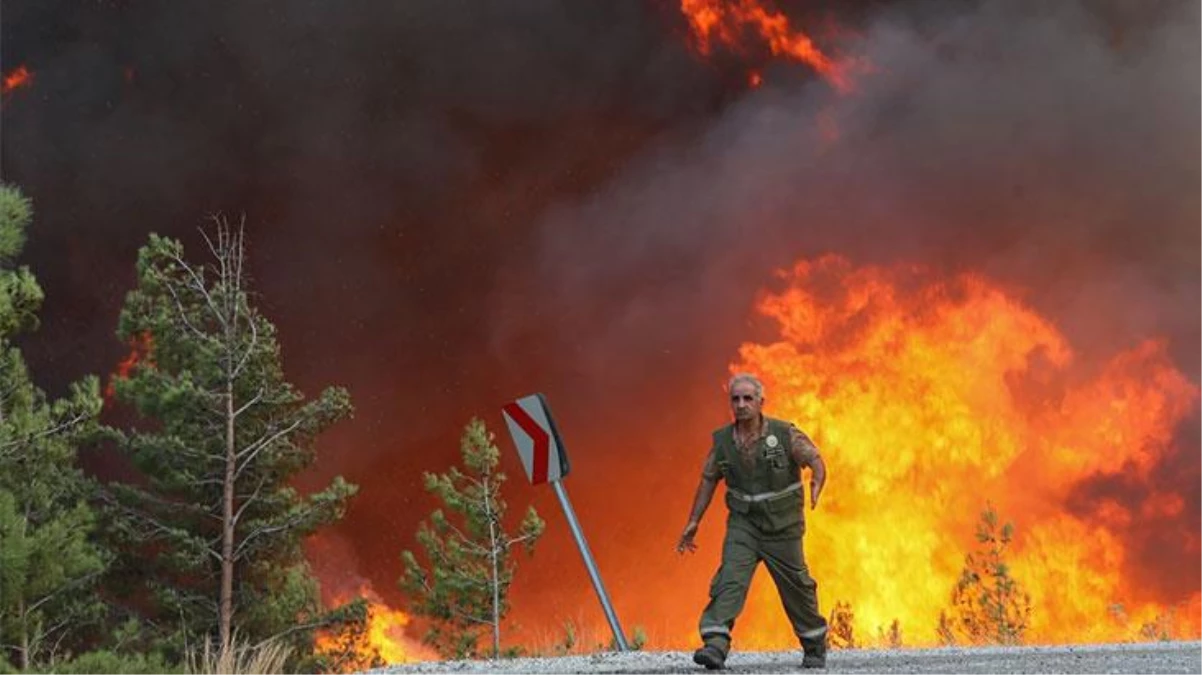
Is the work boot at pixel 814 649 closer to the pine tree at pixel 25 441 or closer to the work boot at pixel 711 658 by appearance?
the work boot at pixel 711 658

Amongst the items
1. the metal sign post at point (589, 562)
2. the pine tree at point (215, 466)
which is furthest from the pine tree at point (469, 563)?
the metal sign post at point (589, 562)

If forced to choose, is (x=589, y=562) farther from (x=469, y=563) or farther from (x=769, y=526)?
(x=469, y=563)

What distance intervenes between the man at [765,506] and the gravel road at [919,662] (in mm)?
449

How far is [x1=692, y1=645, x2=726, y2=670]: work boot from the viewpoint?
9.31 meters

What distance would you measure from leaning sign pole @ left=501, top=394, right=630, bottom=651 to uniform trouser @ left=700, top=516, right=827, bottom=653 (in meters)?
2.18

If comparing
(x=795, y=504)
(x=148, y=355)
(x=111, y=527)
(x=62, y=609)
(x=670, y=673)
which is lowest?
(x=670, y=673)

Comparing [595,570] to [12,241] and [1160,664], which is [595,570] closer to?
[1160,664]

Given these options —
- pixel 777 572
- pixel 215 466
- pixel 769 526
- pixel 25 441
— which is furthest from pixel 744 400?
pixel 215 466

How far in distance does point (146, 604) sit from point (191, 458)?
4366mm

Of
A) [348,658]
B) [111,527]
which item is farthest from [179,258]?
[348,658]

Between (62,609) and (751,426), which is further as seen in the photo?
(62,609)

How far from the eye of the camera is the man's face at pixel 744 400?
980 cm

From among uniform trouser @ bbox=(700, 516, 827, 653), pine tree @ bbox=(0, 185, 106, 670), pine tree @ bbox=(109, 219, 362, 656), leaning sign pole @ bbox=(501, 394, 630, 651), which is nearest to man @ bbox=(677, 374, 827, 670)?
uniform trouser @ bbox=(700, 516, 827, 653)

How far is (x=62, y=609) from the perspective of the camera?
97.9ft
